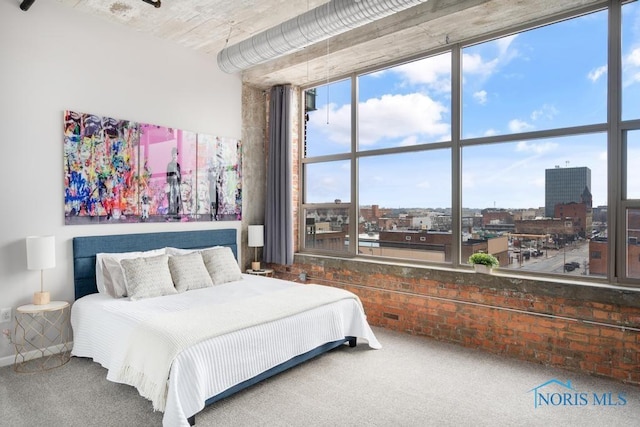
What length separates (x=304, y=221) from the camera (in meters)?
5.68

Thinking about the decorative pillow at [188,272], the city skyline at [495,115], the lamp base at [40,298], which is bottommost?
the lamp base at [40,298]

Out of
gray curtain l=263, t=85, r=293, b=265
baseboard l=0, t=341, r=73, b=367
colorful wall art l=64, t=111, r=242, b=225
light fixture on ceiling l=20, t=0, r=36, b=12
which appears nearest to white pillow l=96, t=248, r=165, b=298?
colorful wall art l=64, t=111, r=242, b=225

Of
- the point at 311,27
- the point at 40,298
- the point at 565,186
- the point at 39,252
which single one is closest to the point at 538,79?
the point at 565,186

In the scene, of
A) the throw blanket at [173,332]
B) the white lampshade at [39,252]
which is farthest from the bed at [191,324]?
the white lampshade at [39,252]

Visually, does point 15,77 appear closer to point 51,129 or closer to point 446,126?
point 51,129

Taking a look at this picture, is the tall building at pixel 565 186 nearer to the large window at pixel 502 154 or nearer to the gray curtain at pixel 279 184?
the large window at pixel 502 154

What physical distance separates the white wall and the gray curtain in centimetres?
150

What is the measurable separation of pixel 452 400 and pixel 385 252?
7.15 feet

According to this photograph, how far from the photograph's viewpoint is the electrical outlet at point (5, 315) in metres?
3.42

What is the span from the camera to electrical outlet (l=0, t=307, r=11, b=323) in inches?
135

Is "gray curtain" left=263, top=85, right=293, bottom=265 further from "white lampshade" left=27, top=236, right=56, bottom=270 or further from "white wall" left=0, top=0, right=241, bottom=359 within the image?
"white lampshade" left=27, top=236, right=56, bottom=270

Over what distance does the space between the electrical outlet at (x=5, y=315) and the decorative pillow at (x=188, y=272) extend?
1.36m

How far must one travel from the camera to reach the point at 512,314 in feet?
11.9

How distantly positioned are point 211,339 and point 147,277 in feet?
4.43
